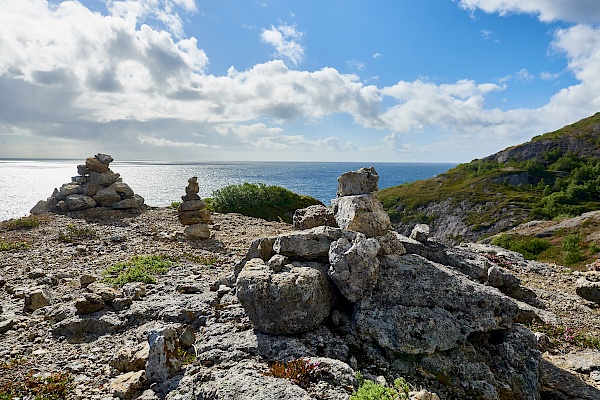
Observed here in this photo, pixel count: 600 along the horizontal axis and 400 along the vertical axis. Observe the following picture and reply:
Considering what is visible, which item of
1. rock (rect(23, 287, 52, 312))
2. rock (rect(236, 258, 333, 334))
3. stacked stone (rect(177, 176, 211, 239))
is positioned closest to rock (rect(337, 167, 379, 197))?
rock (rect(236, 258, 333, 334))

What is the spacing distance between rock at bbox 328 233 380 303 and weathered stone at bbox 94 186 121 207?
101 feet

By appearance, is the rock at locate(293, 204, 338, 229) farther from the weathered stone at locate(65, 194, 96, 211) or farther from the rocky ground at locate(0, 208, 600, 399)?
the weathered stone at locate(65, 194, 96, 211)

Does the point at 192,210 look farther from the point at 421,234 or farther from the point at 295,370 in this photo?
the point at 295,370

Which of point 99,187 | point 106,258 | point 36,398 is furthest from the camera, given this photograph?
point 99,187

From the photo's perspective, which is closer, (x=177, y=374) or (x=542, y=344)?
(x=177, y=374)

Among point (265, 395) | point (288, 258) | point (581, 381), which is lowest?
point (581, 381)

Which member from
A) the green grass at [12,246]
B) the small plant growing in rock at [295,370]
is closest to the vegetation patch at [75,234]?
the green grass at [12,246]

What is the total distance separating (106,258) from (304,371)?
1703 cm

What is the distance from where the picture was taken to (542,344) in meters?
12.5

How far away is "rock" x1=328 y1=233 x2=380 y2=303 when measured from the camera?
971cm

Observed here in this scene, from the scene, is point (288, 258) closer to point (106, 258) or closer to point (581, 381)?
point (581, 381)

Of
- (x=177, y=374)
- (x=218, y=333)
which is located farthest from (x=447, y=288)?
(x=177, y=374)

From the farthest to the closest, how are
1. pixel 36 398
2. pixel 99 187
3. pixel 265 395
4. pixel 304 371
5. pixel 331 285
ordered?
pixel 99 187
pixel 331 285
pixel 36 398
pixel 304 371
pixel 265 395

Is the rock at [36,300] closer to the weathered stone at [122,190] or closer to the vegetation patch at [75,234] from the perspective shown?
the vegetation patch at [75,234]
